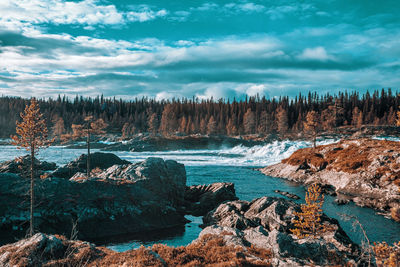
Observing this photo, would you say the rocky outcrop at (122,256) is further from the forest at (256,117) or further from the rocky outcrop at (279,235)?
the forest at (256,117)

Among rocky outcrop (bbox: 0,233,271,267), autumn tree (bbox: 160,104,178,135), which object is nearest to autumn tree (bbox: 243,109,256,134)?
autumn tree (bbox: 160,104,178,135)

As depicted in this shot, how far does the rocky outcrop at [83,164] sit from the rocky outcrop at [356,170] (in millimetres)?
28208

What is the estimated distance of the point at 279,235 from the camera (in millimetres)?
12000

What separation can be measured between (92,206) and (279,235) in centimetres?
1632

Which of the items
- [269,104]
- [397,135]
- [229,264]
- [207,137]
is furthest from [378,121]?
[229,264]

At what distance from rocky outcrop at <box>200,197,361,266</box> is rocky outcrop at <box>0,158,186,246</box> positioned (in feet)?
17.4

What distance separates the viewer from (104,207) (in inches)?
898

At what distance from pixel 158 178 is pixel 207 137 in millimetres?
84044

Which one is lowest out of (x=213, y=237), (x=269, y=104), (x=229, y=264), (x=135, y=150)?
(x=135, y=150)

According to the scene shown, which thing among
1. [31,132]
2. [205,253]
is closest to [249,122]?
[31,132]

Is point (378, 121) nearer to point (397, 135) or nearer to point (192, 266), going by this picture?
point (397, 135)

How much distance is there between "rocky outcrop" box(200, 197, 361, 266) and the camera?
36.6ft

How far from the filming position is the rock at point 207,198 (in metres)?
27.9

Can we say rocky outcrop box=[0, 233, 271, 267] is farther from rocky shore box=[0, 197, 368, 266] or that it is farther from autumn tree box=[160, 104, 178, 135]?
autumn tree box=[160, 104, 178, 135]
